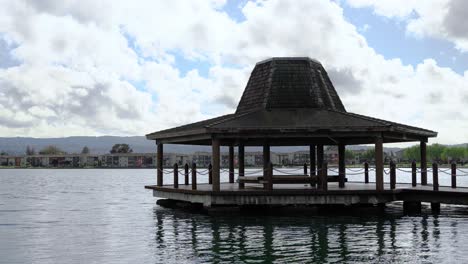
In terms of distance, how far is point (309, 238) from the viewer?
20.3 metres

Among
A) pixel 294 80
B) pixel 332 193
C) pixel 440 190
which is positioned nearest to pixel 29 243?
pixel 332 193

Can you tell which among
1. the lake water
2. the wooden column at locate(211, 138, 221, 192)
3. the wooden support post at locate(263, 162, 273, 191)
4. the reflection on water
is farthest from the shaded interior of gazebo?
the lake water

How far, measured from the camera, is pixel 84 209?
36844 mm

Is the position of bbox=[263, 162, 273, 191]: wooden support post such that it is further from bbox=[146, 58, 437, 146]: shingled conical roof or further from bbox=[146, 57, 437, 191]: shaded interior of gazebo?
bbox=[146, 58, 437, 146]: shingled conical roof

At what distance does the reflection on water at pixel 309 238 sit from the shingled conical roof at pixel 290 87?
A: 6.31 meters


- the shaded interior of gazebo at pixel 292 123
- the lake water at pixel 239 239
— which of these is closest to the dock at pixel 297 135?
the shaded interior of gazebo at pixel 292 123

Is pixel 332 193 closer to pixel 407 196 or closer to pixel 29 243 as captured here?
pixel 407 196

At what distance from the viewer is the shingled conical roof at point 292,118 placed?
25.8 m

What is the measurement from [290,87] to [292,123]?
13.5ft

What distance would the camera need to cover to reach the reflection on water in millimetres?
17203

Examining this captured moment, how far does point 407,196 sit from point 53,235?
1559cm

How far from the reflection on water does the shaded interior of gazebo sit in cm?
259

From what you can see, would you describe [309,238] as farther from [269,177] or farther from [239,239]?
[269,177]

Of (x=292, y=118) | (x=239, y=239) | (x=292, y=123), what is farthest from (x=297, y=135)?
(x=239, y=239)
